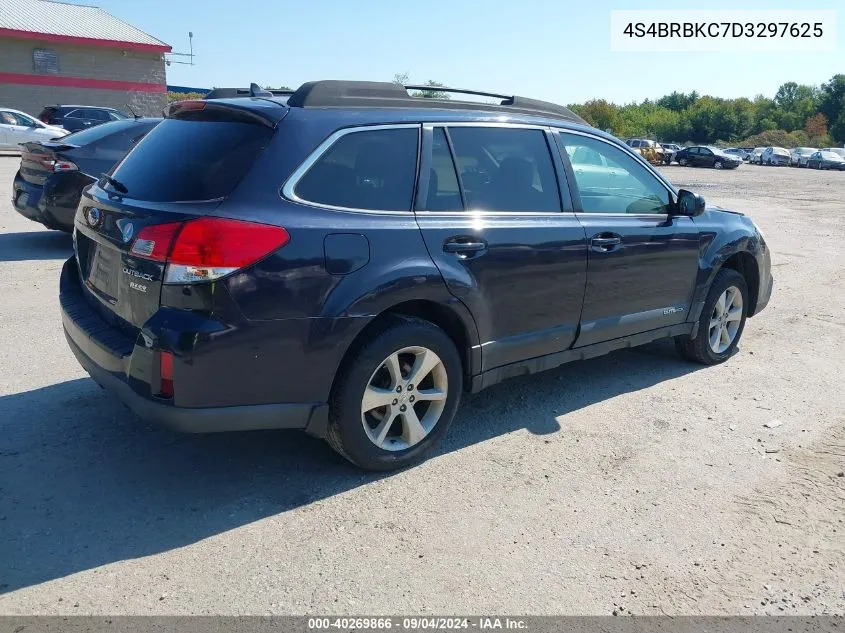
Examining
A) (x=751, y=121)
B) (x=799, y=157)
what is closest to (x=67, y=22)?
(x=799, y=157)

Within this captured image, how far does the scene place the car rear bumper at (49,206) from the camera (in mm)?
8336

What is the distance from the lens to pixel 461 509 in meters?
3.51

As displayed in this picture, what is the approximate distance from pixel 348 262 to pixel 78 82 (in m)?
37.7

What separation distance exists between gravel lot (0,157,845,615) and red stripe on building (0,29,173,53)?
34.3 m

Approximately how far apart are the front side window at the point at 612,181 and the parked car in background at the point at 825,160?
58018mm

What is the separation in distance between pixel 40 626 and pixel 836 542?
3.32 metres

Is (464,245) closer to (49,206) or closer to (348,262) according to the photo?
(348,262)

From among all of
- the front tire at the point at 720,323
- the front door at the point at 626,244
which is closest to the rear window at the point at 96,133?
the front door at the point at 626,244

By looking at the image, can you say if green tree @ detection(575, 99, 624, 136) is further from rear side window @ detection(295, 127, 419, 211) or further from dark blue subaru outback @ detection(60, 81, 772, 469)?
rear side window @ detection(295, 127, 419, 211)

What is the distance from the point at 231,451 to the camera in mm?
3988

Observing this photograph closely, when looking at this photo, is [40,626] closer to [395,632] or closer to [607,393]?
[395,632]

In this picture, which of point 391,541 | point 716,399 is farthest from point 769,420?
point 391,541

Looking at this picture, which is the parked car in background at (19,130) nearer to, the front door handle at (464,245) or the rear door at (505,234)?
the rear door at (505,234)

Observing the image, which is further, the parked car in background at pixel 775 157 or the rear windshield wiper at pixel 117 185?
the parked car in background at pixel 775 157
